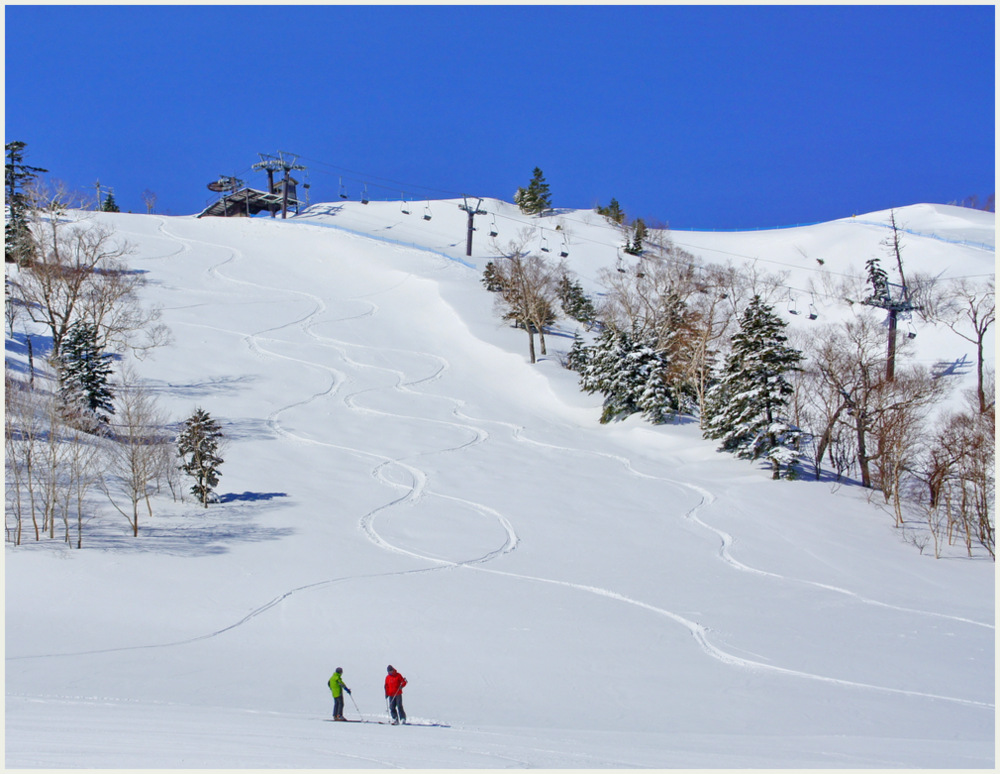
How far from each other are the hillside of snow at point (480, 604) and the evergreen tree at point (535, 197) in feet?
212

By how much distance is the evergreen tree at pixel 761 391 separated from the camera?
30031mm

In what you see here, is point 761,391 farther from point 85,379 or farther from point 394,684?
point 85,379

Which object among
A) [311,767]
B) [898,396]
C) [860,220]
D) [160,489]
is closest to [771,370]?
[898,396]

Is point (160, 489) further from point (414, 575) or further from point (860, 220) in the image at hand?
point (860, 220)

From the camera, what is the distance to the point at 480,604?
16.5 meters

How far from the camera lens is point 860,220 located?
9038cm

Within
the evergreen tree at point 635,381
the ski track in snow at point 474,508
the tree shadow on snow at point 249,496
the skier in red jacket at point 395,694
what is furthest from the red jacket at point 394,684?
the evergreen tree at point 635,381

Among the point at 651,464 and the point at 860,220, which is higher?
the point at 860,220

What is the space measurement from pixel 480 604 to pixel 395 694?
6136 mm

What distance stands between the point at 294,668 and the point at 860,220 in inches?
3738

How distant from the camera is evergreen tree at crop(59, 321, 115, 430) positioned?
2710 centimetres

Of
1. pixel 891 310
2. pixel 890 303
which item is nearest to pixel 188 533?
pixel 891 310

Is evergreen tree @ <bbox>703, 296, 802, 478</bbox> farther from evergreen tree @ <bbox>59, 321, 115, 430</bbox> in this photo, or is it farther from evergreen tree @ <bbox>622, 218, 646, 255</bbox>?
evergreen tree @ <bbox>622, 218, 646, 255</bbox>

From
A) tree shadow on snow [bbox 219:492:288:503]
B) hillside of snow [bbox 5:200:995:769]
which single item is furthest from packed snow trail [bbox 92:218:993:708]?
tree shadow on snow [bbox 219:492:288:503]
